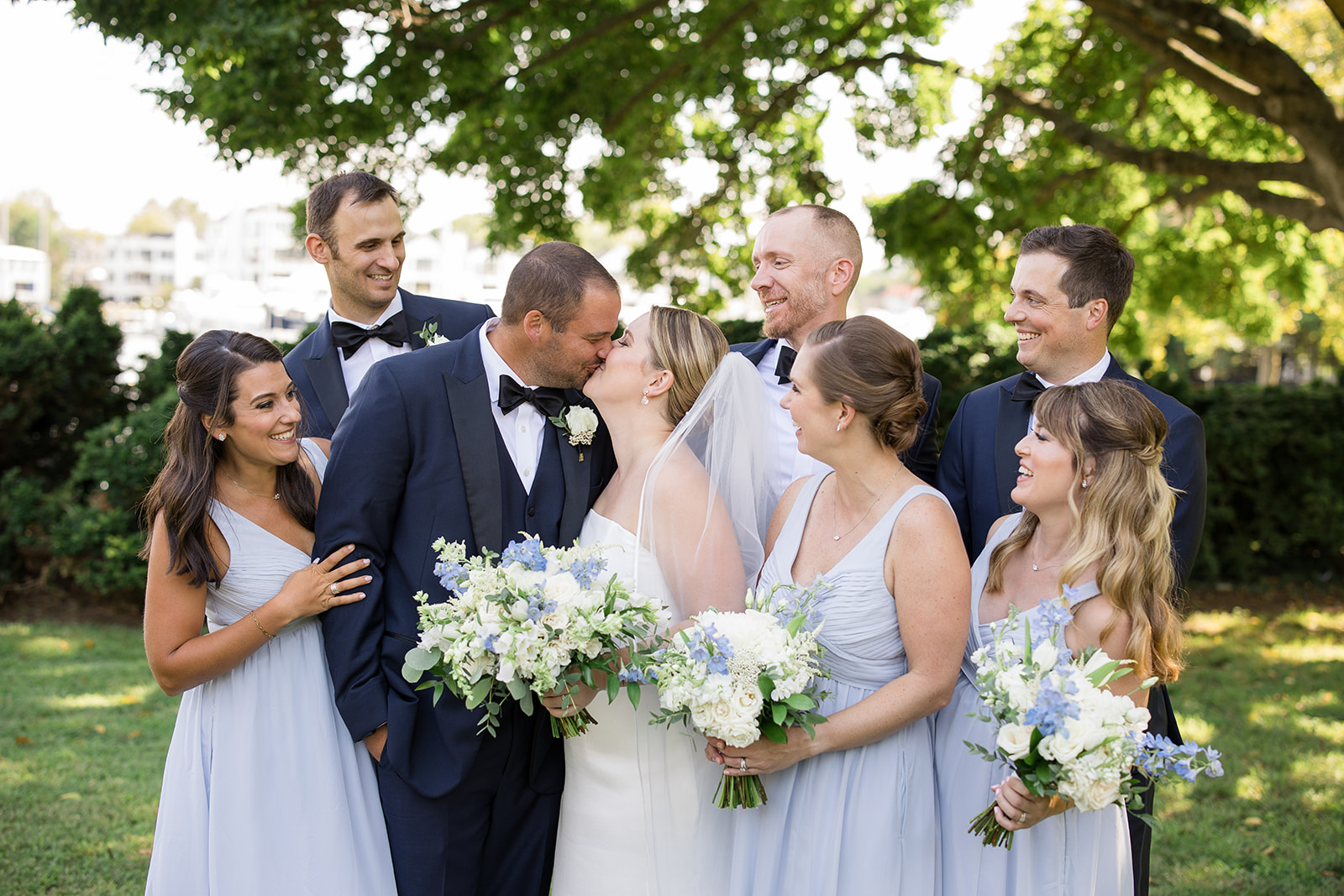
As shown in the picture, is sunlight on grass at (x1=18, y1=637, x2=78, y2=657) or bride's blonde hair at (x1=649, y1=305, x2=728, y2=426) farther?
sunlight on grass at (x1=18, y1=637, x2=78, y2=657)

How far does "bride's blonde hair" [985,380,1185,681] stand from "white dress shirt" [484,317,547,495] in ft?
5.51

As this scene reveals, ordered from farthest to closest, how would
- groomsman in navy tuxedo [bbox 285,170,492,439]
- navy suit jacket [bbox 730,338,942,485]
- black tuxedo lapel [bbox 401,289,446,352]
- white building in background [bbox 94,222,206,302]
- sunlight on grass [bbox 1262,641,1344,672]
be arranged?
white building in background [bbox 94,222,206,302] < sunlight on grass [bbox 1262,641,1344,672] < black tuxedo lapel [bbox 401,289,446,352] < groomsman in navy tuxedo [bbox 285,170,492,439] < navy suit jacket [bbox 730,338,942,485]

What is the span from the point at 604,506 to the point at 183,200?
155 meters

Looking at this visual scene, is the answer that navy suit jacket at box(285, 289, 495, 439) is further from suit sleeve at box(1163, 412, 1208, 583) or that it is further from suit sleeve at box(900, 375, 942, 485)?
suit sleeve at box(1163, 412, 1208, 583)

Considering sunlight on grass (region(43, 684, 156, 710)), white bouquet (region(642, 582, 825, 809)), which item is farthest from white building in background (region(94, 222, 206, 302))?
white bouquet (region(642, 582, 825, 809))

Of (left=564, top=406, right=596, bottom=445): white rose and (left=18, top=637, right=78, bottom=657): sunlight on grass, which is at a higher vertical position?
(left=564, top=406, right=596, bottom=445): white rose

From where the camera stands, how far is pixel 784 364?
13.9 feet

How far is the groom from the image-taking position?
125 inches

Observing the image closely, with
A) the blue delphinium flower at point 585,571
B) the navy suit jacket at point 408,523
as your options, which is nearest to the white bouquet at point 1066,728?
the blue delphinium flower at point 585,571

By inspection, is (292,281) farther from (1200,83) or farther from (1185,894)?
(1185,894)

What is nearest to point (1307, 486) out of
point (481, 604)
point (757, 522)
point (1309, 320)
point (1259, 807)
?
point (1259, 807)

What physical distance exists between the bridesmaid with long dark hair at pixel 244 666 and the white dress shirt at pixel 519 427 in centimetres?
63

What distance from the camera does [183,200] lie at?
137750mm

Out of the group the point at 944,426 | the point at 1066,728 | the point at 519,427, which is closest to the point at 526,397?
the point at 519,427
